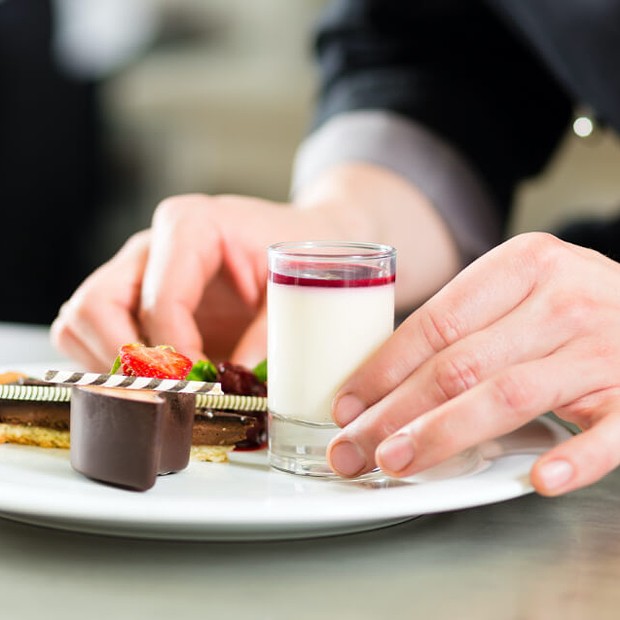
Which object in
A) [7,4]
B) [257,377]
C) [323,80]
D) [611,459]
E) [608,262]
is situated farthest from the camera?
[7,4]

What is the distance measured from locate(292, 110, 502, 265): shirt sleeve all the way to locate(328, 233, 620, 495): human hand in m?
0.94

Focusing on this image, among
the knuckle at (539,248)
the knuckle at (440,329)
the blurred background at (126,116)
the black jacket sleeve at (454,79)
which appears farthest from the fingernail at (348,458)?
the blurred background at (126,116)

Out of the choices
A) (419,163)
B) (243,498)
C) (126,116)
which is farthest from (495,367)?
(126,116)

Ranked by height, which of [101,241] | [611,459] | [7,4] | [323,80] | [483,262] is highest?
[7,4]

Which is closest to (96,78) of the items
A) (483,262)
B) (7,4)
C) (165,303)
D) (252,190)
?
(7,4)

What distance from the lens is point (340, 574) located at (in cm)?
82

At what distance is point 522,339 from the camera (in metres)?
0.93

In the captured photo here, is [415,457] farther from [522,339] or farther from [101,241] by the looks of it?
[101,241]

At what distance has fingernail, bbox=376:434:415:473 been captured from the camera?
2.84 ft

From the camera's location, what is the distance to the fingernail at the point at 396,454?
87 cm

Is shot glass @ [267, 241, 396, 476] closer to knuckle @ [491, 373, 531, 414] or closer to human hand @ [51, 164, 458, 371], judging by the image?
knuckle @ [491, 373, 531, 414]

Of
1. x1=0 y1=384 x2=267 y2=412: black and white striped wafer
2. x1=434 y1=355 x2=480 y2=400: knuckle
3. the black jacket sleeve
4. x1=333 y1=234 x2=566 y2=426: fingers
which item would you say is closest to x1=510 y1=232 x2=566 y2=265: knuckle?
x1=333 y1=234 x2=566 y2=426: fingers

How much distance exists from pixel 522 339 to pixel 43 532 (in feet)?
1.45

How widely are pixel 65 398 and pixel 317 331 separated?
31 cm
